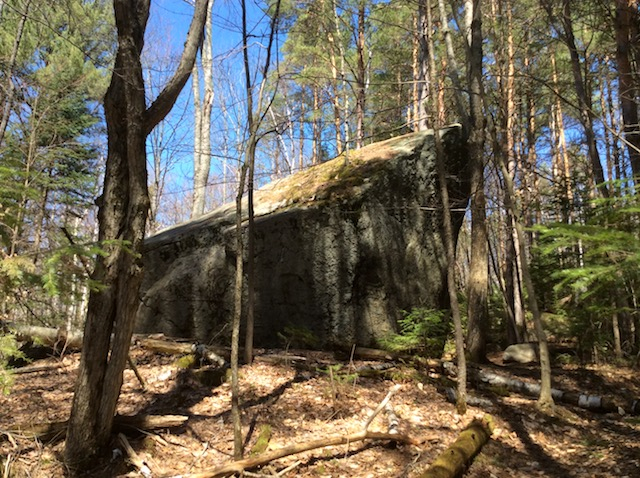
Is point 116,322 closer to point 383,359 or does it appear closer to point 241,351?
point 241,351

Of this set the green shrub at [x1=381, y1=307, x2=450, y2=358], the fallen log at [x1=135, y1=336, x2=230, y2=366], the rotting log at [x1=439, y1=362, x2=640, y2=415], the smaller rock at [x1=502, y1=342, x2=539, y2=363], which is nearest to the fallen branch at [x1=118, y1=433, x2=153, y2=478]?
the fallen log at [x1=135, y1=336, x2=230, y2=366]

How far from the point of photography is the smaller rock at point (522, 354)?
8969mm

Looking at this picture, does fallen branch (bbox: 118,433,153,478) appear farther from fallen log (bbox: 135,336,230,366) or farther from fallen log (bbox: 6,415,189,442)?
fallen log (bbox: 135,336,230,366)

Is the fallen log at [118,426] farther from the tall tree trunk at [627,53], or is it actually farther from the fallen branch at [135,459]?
the tall tree trunk at [627,53]

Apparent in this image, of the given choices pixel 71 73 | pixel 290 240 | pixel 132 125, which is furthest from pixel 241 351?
pixel 71 73

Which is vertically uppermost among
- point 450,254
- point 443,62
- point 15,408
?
point 443,62

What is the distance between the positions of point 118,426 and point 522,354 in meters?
7.71

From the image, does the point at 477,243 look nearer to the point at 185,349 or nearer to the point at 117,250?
the point at 185,349

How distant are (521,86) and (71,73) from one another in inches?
485

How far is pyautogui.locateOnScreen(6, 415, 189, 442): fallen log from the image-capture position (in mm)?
4355

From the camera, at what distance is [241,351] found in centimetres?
705

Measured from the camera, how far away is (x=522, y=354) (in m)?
9.09

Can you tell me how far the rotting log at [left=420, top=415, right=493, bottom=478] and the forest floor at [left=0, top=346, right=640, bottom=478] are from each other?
12 centimetres

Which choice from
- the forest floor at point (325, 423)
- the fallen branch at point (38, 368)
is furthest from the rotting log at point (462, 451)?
the fallen branch at point (38, 368)
